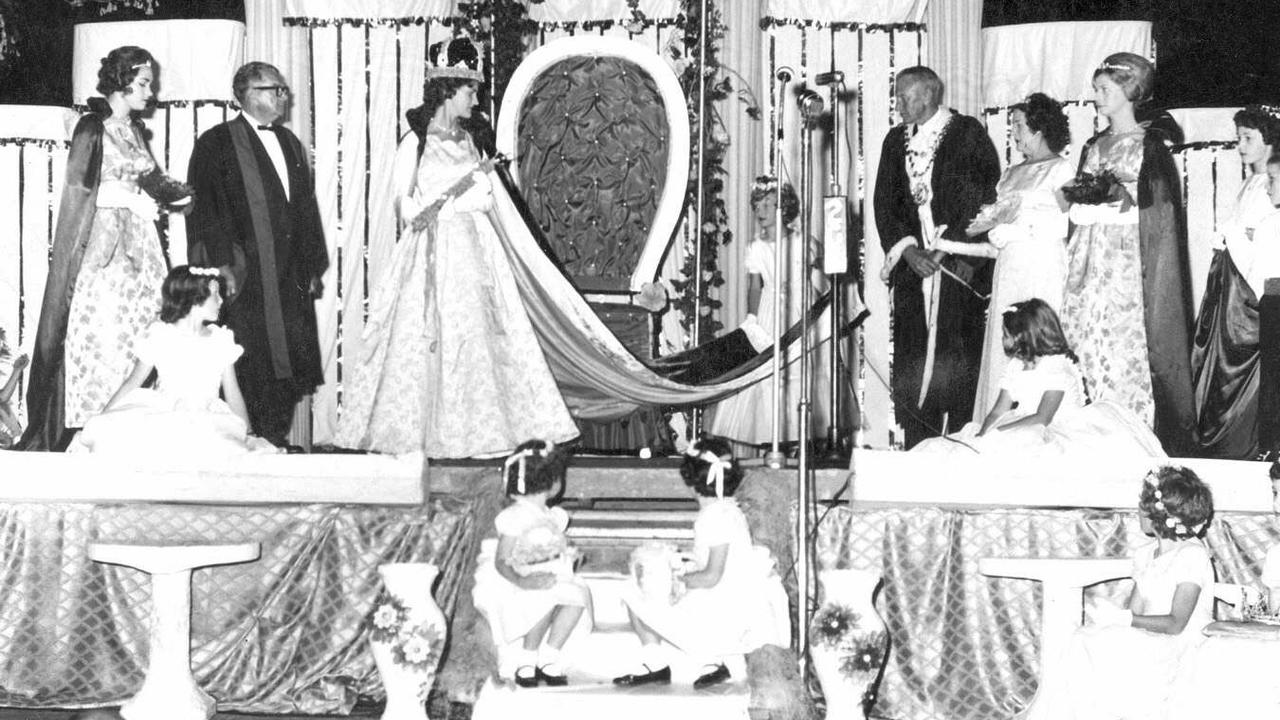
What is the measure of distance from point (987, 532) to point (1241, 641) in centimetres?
126

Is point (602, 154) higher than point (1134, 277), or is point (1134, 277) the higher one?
point (602, 154)

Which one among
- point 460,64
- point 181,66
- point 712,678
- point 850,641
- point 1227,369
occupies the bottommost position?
point 712,678

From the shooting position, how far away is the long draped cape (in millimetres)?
7695

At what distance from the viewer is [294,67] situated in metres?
9.18

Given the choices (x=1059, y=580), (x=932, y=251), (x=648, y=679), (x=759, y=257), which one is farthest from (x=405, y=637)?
(x=932, y=251)

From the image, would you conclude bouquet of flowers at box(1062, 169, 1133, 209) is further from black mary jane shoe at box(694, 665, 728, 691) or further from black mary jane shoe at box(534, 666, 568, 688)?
black mary jane shoe at box(534, 666, 568, 688)

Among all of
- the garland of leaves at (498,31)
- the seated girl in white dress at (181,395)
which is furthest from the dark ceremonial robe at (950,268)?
the seated girl in white dress at (181,395)

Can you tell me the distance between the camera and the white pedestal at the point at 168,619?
19.8ft

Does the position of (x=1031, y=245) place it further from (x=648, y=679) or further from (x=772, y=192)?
(x=648, y=679)

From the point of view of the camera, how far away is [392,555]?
6.46 meters

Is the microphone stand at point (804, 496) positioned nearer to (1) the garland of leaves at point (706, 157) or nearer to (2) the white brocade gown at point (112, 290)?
(1) the garland of leaves at point (706, 157)

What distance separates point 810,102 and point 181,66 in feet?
13.8

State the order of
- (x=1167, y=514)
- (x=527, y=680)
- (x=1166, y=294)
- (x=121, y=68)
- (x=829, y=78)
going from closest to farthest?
(x=1167, y=514), (x=527, y=680), (x=829, y=78), (x=1166, y=294), (x=121, y=68)

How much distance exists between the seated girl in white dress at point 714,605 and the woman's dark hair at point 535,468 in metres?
0.50
